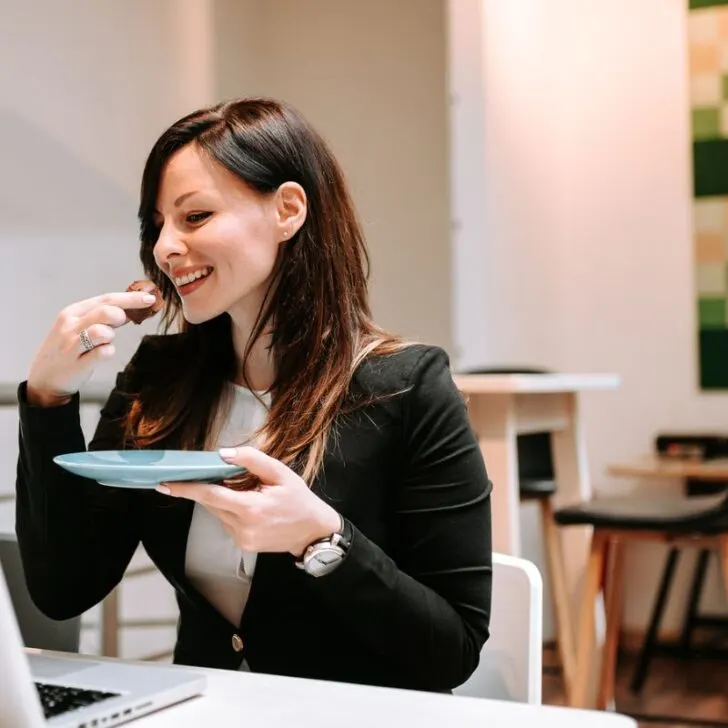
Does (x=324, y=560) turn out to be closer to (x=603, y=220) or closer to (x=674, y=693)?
(x=674, y=693)

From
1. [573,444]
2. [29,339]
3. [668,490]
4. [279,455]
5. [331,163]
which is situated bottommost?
[668,490]

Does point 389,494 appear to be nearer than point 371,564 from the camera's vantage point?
No

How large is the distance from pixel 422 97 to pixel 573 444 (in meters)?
1.78

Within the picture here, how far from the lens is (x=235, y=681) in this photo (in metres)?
0.87

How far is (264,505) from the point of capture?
83cm

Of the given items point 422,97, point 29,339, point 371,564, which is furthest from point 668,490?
point 371,564

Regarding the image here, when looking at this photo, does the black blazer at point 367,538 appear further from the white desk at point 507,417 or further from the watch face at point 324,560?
the white desk at point 507,417

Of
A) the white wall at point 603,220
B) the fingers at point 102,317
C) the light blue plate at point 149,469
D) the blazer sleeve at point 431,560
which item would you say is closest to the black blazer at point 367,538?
Result: the blazer sleeve at point 431,560

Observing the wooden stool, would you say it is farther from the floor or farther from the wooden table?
the wooden table

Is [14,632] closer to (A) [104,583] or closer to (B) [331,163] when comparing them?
(A) [104,583]

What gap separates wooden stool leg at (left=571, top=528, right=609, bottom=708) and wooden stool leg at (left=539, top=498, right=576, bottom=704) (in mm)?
292

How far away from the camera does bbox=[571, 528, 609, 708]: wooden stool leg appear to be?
2.65 meters

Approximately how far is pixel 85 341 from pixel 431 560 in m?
0.46

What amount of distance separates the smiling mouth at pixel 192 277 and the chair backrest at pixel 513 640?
491mm
